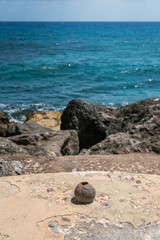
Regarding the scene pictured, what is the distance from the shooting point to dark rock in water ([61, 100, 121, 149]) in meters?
7.11

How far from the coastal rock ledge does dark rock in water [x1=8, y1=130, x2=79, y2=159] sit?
28cm

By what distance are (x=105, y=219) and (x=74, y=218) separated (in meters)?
0.28

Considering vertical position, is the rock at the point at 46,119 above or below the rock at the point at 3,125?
below

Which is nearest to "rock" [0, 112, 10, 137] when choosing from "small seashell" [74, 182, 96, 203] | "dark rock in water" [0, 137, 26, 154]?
"dark rock in water" [0, 137, 26, 154]

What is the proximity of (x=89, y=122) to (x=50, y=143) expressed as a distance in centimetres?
144

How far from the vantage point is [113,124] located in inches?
281

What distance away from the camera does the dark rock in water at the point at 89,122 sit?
7.11 meters

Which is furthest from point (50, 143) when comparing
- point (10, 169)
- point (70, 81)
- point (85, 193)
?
point (70, 81)

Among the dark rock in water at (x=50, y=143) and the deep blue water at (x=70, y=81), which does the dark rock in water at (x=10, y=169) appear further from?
the deep blue water at (x=70, y=81)

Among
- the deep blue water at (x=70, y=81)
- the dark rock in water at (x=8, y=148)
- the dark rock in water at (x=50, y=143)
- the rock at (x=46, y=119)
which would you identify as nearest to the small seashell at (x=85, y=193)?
the dark rock in water at (x=50, y=143)

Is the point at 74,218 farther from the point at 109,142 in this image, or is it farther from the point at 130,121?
the point at 130,121

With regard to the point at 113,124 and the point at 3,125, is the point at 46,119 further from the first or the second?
the point at 113,124

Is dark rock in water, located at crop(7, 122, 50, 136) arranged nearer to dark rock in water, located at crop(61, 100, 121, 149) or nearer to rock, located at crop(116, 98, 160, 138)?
dark rock in water, located at crop(61, 100, 121, 149)

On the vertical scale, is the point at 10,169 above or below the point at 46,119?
above
